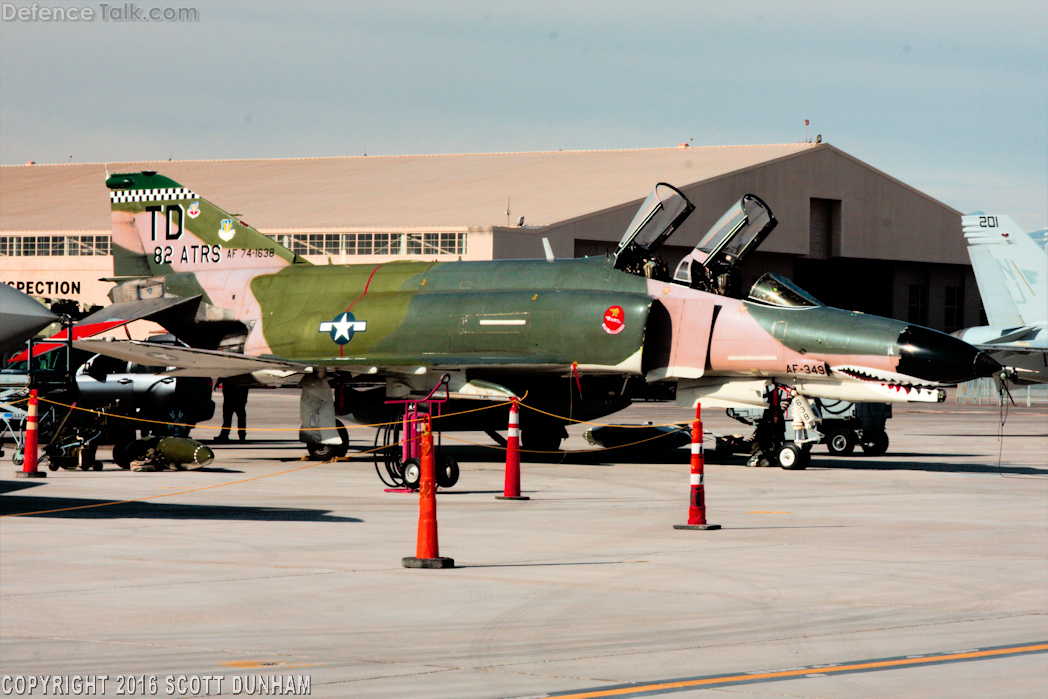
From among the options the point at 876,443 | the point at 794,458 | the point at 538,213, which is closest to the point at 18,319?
the point at 794,458

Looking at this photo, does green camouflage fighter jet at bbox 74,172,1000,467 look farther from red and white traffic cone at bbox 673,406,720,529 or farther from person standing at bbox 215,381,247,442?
red and white traffic cone at bbox 673,406,720,529

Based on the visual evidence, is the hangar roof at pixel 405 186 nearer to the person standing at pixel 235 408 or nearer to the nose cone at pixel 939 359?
the person standing at pixel 235 408

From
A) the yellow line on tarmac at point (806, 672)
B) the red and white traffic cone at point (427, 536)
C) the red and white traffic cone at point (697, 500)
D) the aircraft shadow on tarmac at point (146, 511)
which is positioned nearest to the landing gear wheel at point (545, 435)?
the aircraft shadow on tarmac at point (146, 511)

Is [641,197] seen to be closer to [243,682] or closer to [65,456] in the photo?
[65,456]

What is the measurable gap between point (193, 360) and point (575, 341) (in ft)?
18.8

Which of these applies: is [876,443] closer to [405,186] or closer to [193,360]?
[193,360]

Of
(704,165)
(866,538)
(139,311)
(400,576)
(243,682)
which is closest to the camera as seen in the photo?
(243,682)

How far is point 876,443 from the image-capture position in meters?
23.3

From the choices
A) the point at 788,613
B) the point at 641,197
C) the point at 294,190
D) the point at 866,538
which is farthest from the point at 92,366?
the point at 294,190

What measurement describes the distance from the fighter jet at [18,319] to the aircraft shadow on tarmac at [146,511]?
380 centimetres

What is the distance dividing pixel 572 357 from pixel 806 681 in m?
13.4

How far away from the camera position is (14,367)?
2328 cm

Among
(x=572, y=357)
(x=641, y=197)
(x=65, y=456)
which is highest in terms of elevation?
(x=641, y=197)

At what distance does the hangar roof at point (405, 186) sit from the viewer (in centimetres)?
5219
